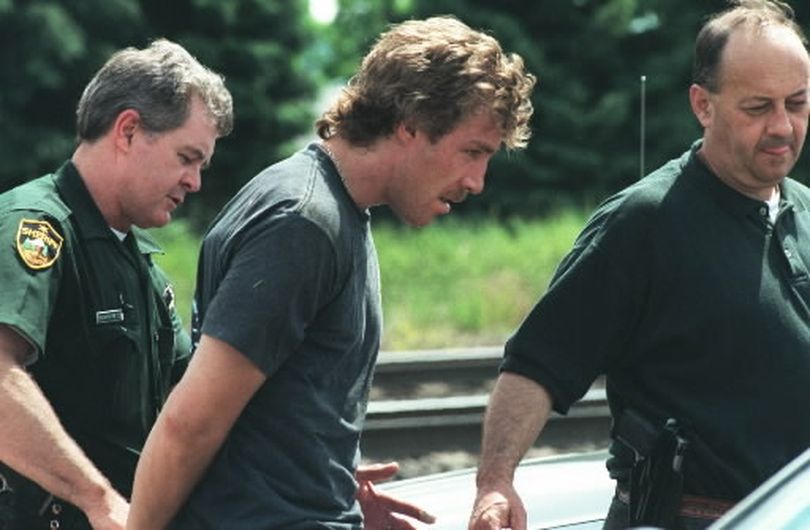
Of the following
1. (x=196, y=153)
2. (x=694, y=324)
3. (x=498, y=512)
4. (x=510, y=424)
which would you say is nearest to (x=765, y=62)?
(x=694, y=324)

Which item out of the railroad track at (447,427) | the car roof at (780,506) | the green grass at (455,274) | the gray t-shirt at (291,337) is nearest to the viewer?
the car roof at (780,506)

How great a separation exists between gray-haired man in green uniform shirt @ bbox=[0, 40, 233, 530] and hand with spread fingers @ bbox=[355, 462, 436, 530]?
503 millimetres

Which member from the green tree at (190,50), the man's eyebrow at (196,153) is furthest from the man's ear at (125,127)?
the green tree at (190,50)

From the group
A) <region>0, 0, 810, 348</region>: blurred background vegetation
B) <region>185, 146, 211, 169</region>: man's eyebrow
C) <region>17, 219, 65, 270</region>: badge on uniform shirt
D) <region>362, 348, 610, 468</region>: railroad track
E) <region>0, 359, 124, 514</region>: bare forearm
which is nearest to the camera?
<region>0, 359, 124, 514</region>: bare forearm

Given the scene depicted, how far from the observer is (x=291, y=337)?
3.17 meters

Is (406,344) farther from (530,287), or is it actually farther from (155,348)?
(155,348)

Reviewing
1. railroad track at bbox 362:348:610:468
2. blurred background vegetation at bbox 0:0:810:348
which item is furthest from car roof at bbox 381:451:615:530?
blurred background vegetation at bbox 0:0:810:348

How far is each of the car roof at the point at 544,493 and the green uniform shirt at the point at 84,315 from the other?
75cm

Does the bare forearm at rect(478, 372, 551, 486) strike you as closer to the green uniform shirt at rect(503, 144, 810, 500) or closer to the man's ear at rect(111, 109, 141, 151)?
the green uniform shirt at rect(503, 144, 810, 500)

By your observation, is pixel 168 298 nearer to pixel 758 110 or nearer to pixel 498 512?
pixel 498 512

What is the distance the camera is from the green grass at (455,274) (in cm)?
1509

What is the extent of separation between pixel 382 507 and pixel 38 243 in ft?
2.97

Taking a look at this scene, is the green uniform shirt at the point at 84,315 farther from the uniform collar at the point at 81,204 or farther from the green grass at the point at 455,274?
the green grass at the point at 455,274

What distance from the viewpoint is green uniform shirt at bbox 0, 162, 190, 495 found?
12.3 ft
